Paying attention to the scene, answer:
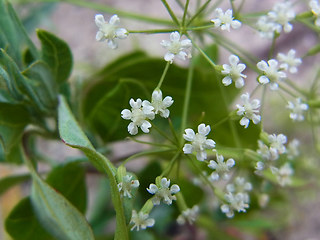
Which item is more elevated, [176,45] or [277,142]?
[176,45]

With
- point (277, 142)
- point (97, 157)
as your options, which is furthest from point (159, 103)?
point (277, 142)

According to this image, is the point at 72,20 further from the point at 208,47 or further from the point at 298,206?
the point at 298,206

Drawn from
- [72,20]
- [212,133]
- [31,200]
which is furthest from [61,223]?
[72,20]

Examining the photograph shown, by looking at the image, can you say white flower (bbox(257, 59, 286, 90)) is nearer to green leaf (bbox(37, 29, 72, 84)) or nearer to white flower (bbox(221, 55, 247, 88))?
white flower (bbox(221, 55, 247, 88))

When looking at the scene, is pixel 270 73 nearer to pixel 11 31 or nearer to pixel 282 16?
pixel 282 16

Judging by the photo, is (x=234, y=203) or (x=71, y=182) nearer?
(x=234, y=203)

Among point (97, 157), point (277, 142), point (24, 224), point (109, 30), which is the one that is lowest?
point (24, 224)

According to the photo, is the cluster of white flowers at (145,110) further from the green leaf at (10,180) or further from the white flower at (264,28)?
the green leaf at (10,180)
